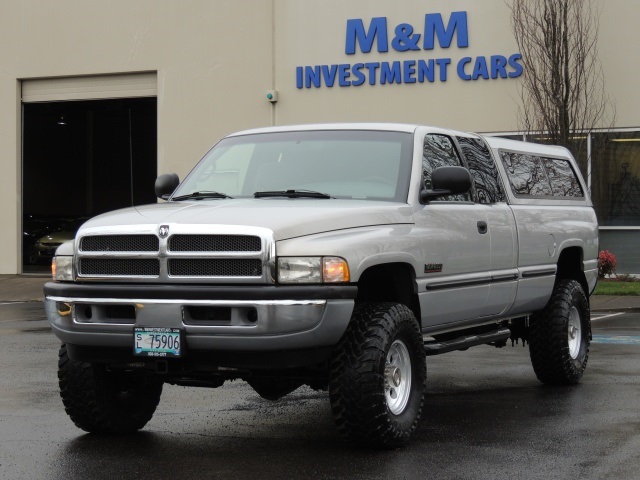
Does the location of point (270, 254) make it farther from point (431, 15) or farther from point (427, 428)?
point (431, 15)

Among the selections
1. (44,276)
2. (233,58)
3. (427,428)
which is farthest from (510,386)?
(44,276)

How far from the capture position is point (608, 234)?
23812 mm

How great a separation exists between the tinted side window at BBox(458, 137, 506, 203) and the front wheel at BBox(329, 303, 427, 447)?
1992 mm

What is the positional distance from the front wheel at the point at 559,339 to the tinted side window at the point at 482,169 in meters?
1.31

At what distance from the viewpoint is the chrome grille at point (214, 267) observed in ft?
22.4

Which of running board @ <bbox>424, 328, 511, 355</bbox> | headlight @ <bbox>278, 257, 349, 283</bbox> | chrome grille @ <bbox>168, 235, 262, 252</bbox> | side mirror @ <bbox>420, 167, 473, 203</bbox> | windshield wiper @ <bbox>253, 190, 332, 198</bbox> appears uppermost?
side mirror @ <bbox>420, 167, 473, 203</bbox>

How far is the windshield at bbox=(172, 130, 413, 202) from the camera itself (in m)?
8.13

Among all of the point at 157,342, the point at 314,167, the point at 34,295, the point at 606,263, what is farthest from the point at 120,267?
the point at 34,295

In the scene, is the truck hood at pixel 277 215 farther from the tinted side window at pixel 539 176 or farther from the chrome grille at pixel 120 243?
the tinted side window at pixel 539 176

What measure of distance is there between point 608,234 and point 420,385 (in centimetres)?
1698

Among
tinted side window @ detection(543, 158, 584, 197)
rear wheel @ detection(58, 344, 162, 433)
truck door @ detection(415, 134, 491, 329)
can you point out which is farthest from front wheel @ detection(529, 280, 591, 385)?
rear wheel @ detection(58, 344, 162, 433)

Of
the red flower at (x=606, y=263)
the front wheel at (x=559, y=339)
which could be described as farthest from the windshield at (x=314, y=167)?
the red flower at (x=606, y=263)

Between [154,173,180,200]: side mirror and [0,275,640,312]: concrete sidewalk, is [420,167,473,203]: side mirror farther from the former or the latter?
[0,275,640,312]: concrete sidewalk

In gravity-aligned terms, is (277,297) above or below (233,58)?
below
